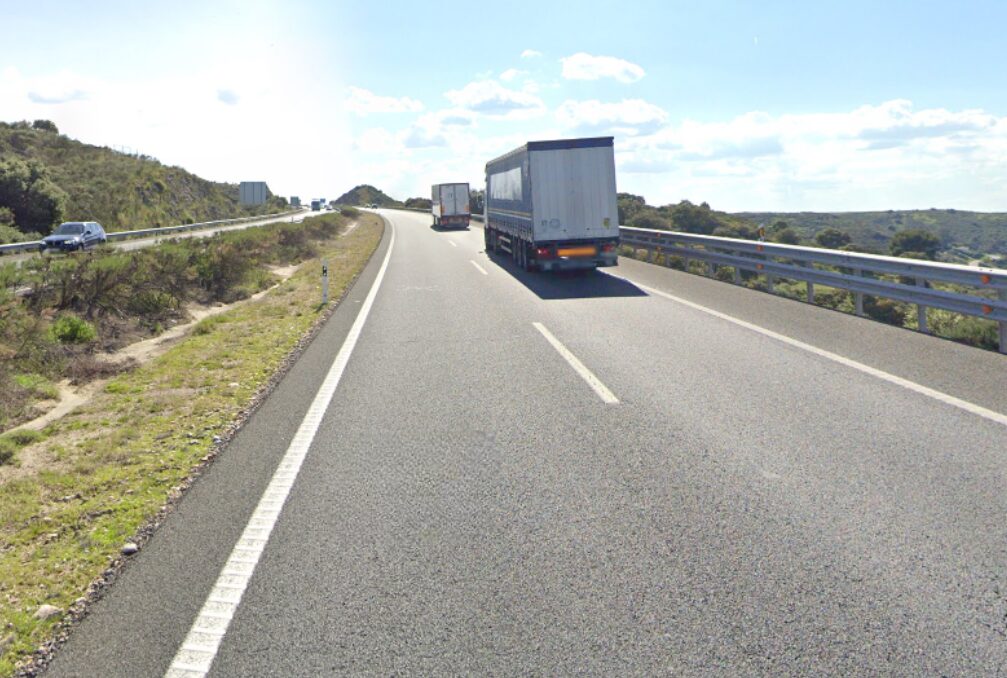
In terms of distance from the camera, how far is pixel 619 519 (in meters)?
4.64

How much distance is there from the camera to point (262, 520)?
4.75 m

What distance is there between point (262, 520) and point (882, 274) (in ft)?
36.8

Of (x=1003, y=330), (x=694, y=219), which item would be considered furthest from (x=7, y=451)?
(x=694, y=219)

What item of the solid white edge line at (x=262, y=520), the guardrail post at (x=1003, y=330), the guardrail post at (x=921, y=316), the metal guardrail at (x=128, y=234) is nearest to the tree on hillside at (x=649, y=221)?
the guardrail post at (x=921, y=316)

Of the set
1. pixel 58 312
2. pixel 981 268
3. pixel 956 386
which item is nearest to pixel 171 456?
pixel 956 386

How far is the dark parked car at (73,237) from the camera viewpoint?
3175 centimetres

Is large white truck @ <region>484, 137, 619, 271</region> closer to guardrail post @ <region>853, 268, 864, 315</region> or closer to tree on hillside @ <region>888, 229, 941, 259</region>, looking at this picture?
guardrail post @ <region>853, 268, 864, 315</region>

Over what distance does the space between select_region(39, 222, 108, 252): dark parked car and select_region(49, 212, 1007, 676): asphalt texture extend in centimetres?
2835

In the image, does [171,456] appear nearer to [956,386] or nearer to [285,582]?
[285,582]

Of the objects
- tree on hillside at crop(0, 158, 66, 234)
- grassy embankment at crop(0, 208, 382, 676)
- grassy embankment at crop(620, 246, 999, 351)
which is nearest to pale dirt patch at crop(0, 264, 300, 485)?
grassy embankment at crop(0, 208, 382, 676)

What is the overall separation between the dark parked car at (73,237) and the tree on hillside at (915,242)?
1241 inches

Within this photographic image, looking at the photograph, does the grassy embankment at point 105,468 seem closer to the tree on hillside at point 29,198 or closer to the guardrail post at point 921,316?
the guardrail post at point 921,316

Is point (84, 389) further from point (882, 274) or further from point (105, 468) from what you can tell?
point (882, 274)

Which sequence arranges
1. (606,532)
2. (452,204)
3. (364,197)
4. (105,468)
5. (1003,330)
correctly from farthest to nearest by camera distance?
(364,197)
(452,204)
(1003,330)
(105,468)
(606,532)
